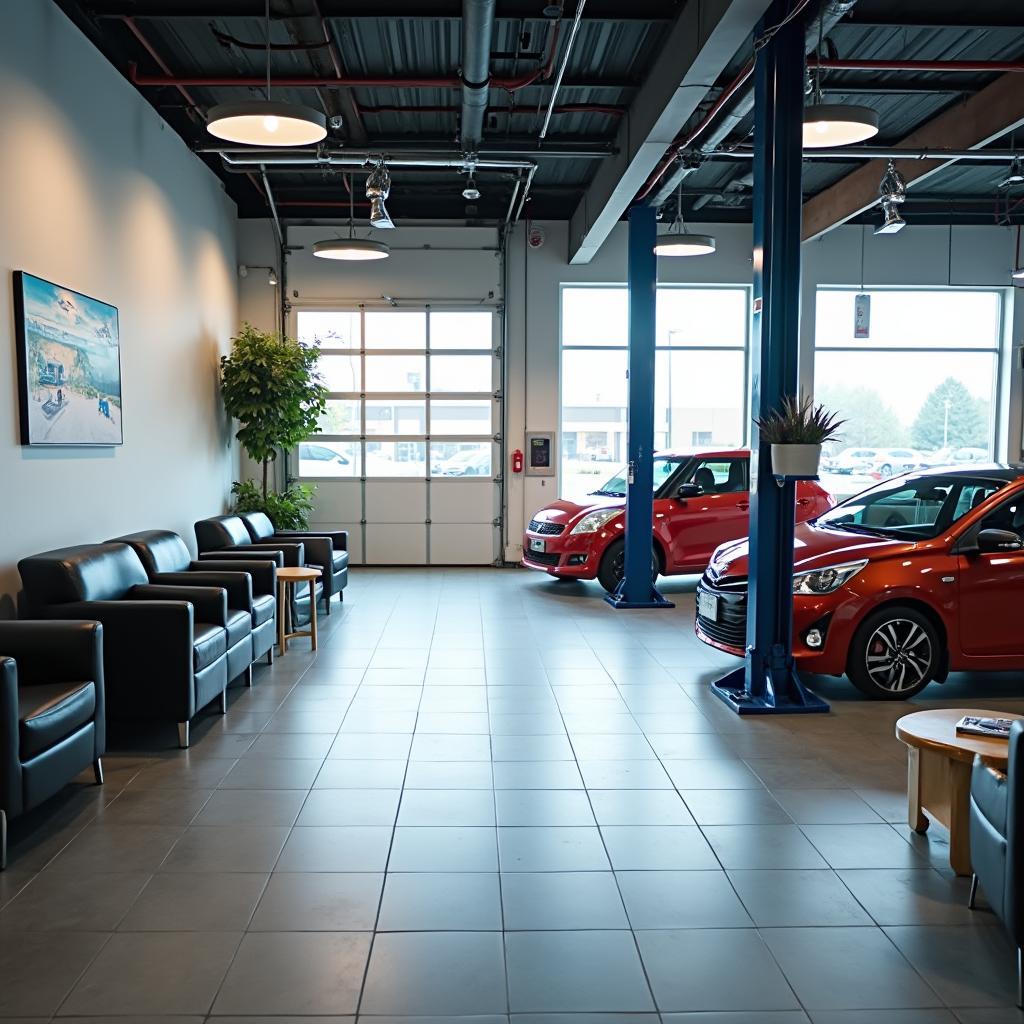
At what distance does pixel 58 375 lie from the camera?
558 centimetres

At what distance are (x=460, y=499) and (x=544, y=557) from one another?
234 cm

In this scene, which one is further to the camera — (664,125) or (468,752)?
(664,125)

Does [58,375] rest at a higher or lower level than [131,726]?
higher

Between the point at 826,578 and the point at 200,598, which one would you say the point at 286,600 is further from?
the point at 826,578

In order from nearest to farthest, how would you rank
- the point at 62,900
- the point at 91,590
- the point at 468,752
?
the point at 62,900, the point at 468,752, the point at 91,590

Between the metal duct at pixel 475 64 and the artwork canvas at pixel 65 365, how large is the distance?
282cm

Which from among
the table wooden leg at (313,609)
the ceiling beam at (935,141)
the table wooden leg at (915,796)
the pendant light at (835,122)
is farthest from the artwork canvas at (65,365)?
the ceiling beam at (935,141)

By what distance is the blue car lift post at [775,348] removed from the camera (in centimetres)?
505

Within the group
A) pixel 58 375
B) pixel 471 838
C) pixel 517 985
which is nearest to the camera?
pixel 517 985

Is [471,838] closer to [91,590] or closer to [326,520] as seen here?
[91,590]

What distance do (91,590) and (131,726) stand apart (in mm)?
723

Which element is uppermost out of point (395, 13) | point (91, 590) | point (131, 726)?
point (395, 13)

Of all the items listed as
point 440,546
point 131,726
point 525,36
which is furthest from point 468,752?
point 440,546

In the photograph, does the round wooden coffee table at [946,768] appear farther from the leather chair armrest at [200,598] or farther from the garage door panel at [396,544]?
the garage door panel at [396,544]
